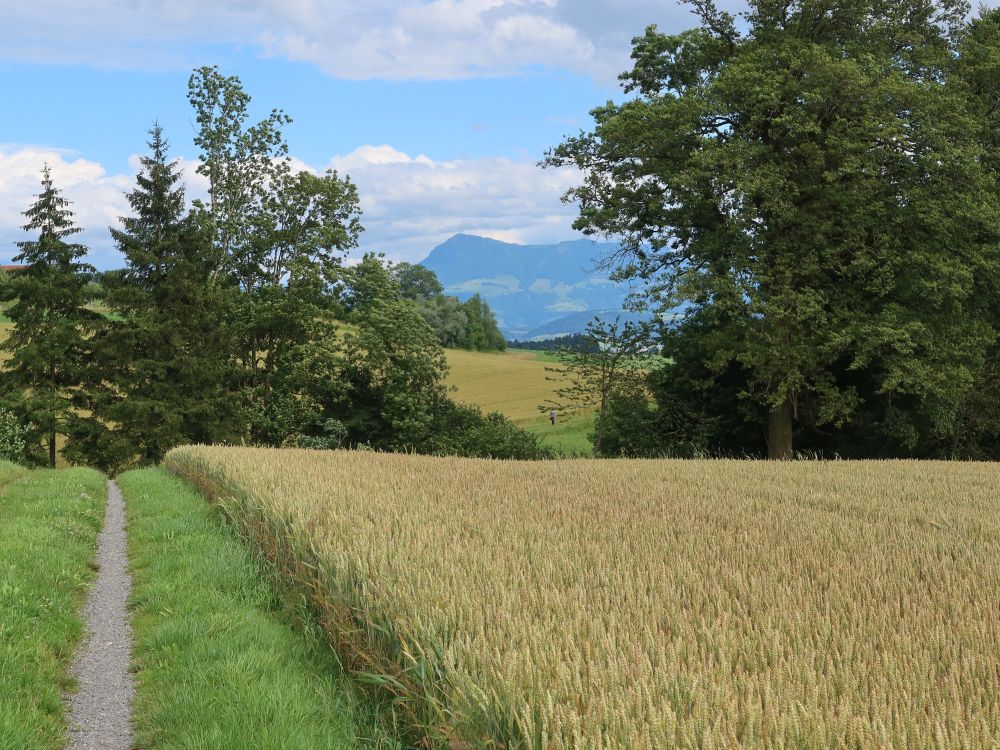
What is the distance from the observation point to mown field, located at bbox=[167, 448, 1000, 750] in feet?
12.5

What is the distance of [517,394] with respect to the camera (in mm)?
76750

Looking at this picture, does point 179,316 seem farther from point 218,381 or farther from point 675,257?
point 675,257

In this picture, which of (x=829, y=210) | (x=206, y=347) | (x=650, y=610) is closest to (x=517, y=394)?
(x=206, y=347)

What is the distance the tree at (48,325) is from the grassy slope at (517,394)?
19584mm

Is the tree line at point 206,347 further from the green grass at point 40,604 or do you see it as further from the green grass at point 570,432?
the green grass at point 40,604

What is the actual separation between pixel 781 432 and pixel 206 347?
29299 millimetres

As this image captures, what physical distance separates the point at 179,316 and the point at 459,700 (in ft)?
139

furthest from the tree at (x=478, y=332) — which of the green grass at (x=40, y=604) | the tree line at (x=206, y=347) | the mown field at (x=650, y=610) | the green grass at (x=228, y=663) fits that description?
the green grass at (x=228, y=663)

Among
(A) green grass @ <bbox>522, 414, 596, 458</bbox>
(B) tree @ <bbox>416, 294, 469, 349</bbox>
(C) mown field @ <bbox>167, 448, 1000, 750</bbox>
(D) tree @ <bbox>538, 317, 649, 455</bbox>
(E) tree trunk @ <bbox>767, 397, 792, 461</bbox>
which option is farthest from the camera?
(B) tree @ <bbox>416, 294, 469, 349</bbox>

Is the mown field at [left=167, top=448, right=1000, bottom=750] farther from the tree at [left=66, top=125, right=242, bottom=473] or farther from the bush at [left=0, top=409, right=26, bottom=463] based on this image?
the tree at [left=66, top=125, right=242, bottom=473]

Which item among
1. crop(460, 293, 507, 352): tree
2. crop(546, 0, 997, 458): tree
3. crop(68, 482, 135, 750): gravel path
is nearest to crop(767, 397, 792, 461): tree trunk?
crop(546, 0, 997, 458): tree

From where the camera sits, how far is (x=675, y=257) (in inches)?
1267

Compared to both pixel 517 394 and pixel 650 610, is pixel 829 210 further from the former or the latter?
pixel 517 394

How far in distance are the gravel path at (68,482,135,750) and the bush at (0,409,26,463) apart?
79.8 ft
